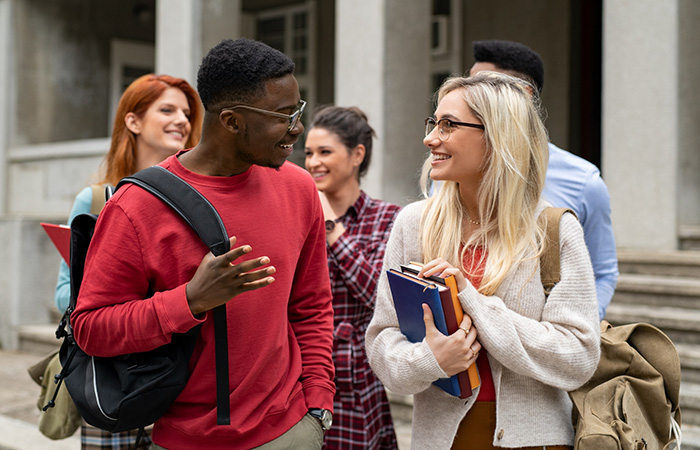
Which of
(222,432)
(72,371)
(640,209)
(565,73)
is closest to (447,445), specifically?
(222,432)

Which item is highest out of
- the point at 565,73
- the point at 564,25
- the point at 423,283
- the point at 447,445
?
the point at 564,25

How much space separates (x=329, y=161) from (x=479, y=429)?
4.91ft

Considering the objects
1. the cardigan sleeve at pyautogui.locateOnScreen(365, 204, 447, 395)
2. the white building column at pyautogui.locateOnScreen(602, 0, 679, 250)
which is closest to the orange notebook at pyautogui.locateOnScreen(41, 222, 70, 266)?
the cardigan sleeve at pyautogui.locateOnScreen(365, 204, 447, 395)

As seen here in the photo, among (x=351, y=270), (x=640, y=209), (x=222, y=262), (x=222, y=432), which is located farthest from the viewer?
(x=640, y=209)

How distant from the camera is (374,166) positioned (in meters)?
7.09

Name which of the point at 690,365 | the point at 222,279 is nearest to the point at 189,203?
the point at 222,279

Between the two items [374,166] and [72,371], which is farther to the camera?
[374,166]

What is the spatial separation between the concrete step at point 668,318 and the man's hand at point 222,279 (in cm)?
401

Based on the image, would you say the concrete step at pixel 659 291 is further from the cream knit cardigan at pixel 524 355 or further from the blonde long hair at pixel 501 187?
the blonde long hair at pixel 501 187

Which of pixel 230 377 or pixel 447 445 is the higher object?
pixel 230 377

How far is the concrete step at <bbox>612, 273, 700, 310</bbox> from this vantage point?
5.21 metres

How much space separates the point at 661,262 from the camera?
563cm

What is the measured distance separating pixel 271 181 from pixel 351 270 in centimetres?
87

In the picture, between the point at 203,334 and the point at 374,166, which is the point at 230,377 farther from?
the point at 374,166
